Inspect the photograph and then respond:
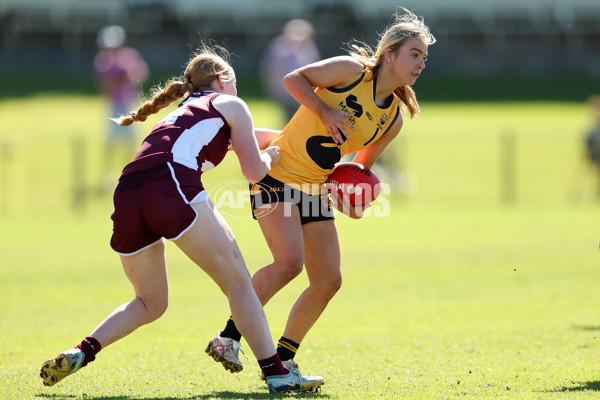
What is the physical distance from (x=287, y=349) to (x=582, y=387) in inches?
71.8

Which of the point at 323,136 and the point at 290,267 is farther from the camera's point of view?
the point at 323,136

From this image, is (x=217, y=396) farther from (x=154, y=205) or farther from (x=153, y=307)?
(x=154, y=205)

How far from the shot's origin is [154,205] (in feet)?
16.6

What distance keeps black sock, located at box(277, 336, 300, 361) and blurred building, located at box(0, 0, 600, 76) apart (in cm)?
2724

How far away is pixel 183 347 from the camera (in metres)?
7.04

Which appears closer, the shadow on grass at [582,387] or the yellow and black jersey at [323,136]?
the shadow on grass at [582,387]

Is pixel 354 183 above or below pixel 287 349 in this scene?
above

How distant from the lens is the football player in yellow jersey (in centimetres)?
584

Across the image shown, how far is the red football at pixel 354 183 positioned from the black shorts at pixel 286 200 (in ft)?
0.68

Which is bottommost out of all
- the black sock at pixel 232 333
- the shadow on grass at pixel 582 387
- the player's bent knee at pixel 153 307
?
the shadow on grass at pixel 582 387

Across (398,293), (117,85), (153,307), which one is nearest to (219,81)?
(153,307)

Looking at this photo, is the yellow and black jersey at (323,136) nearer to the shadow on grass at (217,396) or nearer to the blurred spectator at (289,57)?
the shadow on grass at (217,396)

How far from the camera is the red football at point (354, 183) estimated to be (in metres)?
6.10

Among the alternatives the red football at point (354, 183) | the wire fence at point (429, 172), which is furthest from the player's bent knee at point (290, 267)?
the wire fence at point (429, 172)
